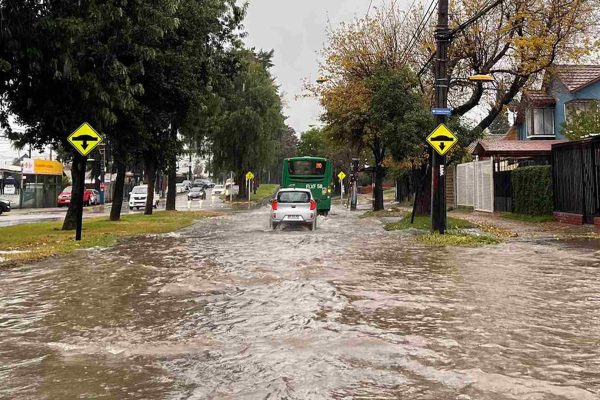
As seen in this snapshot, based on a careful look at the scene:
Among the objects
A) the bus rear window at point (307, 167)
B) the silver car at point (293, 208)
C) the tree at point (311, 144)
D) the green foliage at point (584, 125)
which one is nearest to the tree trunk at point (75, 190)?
the silver car at point (293, 208)

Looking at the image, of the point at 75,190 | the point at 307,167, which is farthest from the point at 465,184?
the point at 75,190

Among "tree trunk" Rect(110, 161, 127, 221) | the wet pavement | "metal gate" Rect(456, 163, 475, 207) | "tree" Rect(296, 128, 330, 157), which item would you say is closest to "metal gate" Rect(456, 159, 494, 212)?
"metal gate" Rect(456, 163, 475, 207)

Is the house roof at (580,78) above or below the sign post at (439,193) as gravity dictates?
above

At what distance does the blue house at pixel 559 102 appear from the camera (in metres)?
33.9

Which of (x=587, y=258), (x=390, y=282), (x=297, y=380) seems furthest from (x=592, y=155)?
(x=297, y=380)

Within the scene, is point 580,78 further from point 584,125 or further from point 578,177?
point 578,177

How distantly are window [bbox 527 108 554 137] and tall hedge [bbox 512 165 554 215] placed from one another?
44.0ft

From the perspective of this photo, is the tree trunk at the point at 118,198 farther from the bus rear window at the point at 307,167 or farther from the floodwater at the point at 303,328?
the floodwater at the point at 303,328

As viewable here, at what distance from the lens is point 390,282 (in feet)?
32.5

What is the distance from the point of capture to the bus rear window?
112 ft

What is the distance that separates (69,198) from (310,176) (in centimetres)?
2631

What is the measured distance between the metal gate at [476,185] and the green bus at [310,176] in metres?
8.06

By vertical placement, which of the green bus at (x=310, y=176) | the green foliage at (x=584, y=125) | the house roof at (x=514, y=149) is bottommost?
the green bus at (x=310, y=176)

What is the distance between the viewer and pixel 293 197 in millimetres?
21562
